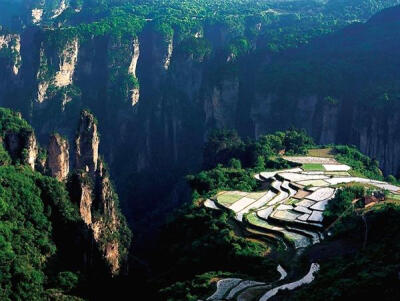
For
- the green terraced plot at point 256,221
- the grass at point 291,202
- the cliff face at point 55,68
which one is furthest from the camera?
the cliff face at point 55,68

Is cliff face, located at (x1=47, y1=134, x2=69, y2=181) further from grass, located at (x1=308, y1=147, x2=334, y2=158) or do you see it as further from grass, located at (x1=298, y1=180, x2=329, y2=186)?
grass, located at (x1=308, y1=147, x2=334, y2=158)

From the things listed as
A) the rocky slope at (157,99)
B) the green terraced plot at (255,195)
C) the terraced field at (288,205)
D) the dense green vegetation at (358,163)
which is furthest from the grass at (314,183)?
the rocky slope at (157,99)

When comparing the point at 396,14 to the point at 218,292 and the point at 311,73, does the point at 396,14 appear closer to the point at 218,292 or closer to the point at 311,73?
the point at 311,73

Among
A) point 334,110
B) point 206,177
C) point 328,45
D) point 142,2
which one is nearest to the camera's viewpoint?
point 206,177

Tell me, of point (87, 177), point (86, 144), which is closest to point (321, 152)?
point (86, 144)

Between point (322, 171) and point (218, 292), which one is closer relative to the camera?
point (218, 292)

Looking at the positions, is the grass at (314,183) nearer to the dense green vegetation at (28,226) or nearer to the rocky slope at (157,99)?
the dense green vegetation at (28,226)

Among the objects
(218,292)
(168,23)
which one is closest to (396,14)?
(168,23)
